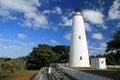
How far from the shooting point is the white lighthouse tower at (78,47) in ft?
135

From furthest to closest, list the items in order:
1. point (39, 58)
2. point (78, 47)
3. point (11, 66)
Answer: point (39, 58)
point (11, 66)
point (78, 47)

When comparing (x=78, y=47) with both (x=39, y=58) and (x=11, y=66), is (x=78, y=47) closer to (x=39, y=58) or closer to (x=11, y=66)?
(x=11, y=66)

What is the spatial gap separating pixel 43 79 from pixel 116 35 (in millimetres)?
14151

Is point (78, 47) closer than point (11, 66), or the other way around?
point (78, 47)

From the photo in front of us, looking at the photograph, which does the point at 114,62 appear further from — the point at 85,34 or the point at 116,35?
the point at 116,35

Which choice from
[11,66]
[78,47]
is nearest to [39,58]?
[11,66]

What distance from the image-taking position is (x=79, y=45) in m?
41.2

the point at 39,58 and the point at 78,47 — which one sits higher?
the point at 78,47

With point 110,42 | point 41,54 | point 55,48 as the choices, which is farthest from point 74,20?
point 55,48

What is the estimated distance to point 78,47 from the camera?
41.2m

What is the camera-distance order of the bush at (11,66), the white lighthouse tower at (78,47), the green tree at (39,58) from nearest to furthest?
the white lighthouse tower at (78,47) < the bush at (11,66) < the green tree at (39,58)

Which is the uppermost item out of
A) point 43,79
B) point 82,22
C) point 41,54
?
point 82,22

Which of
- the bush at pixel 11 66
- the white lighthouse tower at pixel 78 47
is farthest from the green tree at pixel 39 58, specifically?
the white lighthouse tower at pixel 78 47

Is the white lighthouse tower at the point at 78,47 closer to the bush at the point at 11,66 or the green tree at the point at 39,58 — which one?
the bush at the point at 11,66
